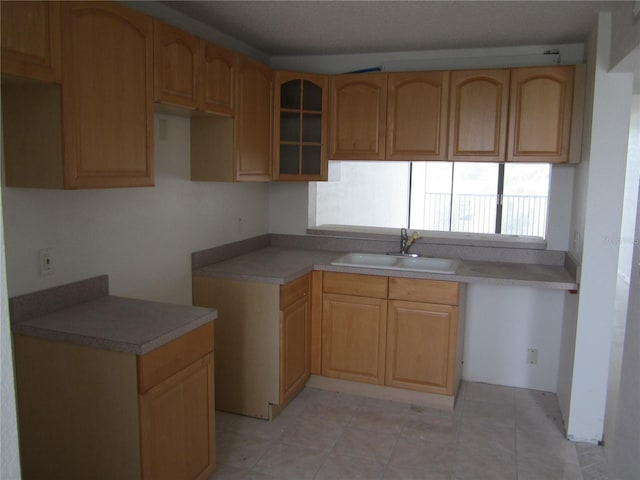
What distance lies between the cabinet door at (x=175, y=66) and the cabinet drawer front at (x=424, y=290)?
1.59m

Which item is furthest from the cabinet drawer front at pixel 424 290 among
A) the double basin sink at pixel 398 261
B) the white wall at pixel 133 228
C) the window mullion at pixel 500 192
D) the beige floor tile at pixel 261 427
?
the window mullion at pixel 500 192

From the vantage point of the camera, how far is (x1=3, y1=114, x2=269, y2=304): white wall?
6.76ft

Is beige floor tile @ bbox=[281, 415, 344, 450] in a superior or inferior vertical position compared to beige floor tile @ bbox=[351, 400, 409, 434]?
inferior

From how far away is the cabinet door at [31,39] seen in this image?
1.59m

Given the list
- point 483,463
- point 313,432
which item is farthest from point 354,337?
point 483,463

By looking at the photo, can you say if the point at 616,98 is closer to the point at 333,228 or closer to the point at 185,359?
the point at 333,228

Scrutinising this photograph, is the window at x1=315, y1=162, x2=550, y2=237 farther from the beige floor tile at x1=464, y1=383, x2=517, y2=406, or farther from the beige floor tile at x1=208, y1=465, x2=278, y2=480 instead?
the beige floor tile at x1=208, y1=465, x2=278, y2=480

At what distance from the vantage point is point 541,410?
3266 millimetres

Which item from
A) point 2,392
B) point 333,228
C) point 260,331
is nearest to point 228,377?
point 260,331

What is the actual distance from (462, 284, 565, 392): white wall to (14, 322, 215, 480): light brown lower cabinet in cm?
220

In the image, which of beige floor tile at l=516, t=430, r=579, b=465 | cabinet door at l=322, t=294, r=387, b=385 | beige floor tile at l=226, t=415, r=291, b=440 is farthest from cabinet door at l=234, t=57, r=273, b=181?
beige floor tile at l=516, t=430, r=579, b=465

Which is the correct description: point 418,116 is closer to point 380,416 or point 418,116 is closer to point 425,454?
point 380,416

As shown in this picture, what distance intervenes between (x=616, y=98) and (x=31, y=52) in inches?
103

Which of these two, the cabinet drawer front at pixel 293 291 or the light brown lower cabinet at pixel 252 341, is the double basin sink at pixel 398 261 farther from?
the light brown lower cabinet at pixel 252 341
